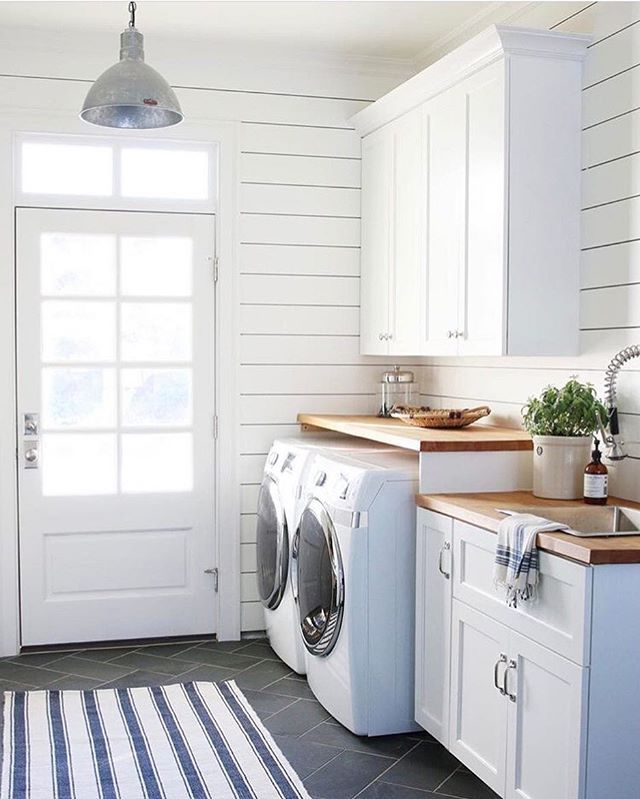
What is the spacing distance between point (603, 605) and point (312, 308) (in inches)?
98.1

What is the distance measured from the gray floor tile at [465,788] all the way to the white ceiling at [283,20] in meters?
2.64

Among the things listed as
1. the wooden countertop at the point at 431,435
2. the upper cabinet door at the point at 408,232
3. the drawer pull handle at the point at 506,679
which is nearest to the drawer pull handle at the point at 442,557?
the wooden countertop at the point at 431,435

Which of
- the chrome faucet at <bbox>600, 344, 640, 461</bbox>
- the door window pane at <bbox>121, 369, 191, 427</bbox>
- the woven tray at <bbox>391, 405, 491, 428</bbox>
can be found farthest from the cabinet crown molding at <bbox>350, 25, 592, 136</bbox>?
the door window pane at <bbox>121, 369, 191, 427</bbox>

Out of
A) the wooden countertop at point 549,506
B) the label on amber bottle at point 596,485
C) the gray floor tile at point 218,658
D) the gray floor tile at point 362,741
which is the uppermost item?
the label on amber bottle at point 596,485

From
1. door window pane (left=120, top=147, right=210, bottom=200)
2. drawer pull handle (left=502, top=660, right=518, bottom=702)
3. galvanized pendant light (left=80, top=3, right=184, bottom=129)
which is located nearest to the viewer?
drawer pull handle (left=502, top=660, right=518, bottom=702)

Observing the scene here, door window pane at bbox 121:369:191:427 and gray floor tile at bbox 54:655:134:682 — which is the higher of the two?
door window pane at bbox 121:369:191:427

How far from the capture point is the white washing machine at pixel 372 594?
3.29 m

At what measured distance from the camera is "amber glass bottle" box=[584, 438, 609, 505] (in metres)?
3.00

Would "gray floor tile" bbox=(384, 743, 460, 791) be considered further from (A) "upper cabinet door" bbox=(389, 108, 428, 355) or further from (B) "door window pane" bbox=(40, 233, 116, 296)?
(B) "door window pane" bbox=(40, 233, 116, 296)

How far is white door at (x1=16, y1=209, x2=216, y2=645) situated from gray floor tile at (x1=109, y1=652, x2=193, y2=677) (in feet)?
0.66

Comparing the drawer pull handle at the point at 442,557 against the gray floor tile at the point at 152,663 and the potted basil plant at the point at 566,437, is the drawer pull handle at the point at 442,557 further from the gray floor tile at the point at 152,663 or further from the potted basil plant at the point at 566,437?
the gray floor tile at the point at 152,663

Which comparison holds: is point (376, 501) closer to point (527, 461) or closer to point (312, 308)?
point (527, 461)

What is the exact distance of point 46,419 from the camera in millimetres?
4297

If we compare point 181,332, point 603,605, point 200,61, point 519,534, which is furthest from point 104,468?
point 603,605
